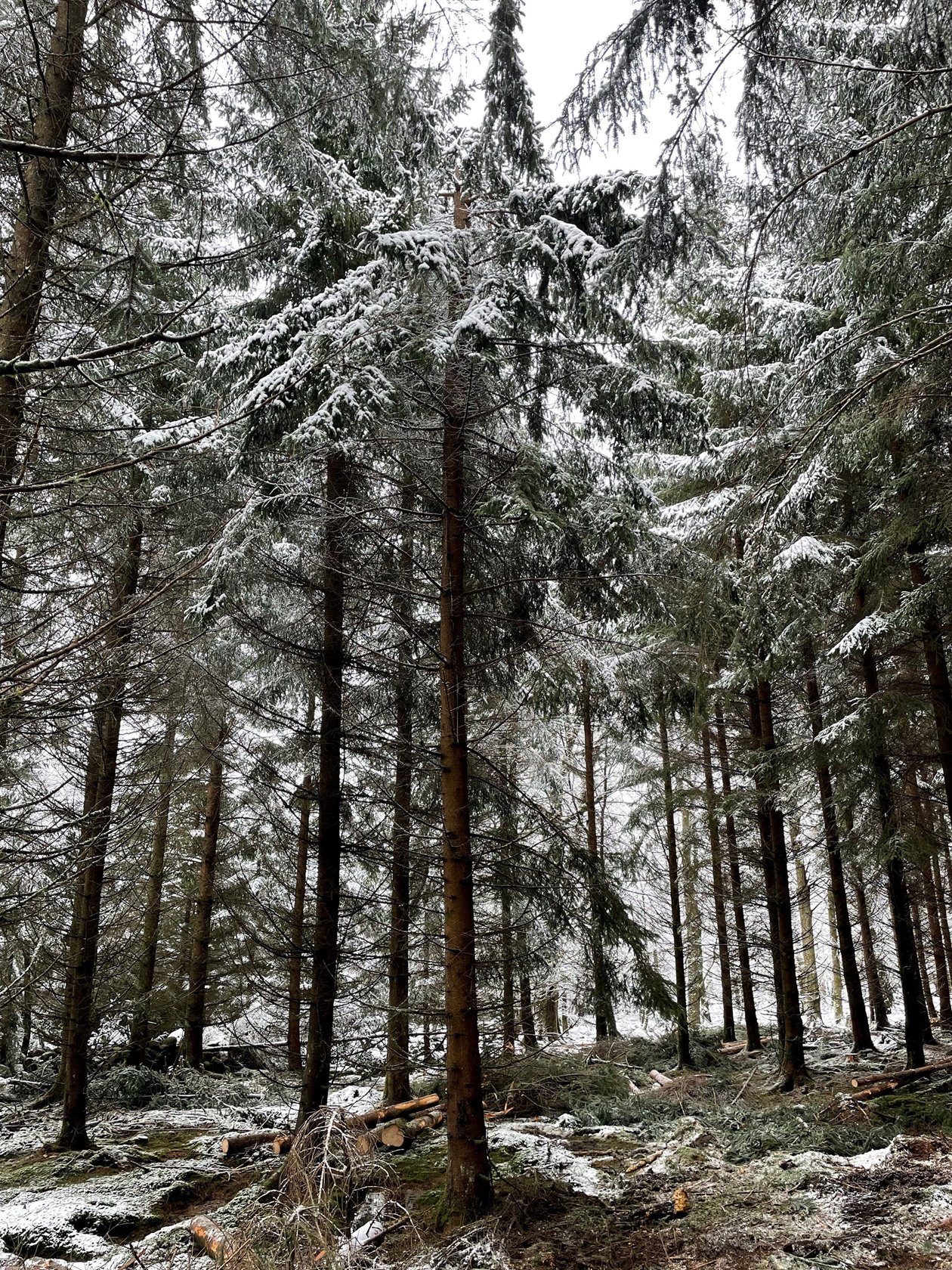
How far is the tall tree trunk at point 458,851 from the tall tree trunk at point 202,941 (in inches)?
310

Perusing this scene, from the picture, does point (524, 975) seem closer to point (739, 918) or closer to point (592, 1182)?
point (592, 1182)

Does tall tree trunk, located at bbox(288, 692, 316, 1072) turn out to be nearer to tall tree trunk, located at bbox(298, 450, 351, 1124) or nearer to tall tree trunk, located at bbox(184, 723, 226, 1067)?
tall tree trunk, located at bbox(298, 450, 351, 1124)

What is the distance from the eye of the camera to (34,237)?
13.7 ft

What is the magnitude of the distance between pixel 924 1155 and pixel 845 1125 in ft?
4.93

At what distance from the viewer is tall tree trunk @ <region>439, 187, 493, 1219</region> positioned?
18.5 feet

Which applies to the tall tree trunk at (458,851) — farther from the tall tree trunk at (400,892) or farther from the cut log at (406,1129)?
the cut log at (406,1129)

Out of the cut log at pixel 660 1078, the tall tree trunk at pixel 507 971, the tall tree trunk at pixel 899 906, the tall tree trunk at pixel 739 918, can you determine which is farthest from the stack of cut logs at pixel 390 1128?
the tall tree trunk at pixel 739 918

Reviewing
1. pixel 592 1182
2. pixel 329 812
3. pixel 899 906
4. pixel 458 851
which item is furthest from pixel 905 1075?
pixel 329 812

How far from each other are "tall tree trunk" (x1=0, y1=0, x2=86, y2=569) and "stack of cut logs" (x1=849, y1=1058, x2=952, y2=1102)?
9.98m

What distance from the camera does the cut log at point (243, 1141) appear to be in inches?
Result: 329

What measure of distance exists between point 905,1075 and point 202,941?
35.9 feet

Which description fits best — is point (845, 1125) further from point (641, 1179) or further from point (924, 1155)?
point (641, 1179)

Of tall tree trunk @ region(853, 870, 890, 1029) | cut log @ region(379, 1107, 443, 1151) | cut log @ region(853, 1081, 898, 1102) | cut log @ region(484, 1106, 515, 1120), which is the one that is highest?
tall tree trunk @ region(853, 870, 890, 1029)

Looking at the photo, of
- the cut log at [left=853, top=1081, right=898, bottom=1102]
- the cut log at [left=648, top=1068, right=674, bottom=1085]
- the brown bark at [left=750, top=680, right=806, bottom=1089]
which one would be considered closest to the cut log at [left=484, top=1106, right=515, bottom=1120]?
the cut log at [left=648, top=1068, right=674, bottom=1085]
